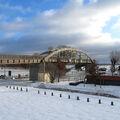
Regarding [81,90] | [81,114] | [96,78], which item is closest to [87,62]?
[96,78]

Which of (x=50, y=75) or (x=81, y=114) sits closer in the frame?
(x=81, y=114)

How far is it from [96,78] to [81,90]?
428 inches

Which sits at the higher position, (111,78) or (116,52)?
(116,52)

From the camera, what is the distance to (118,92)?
24.1 meters

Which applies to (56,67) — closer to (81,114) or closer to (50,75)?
→ (50,75)

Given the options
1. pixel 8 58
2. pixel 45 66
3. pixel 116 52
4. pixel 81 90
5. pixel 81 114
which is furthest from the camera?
pixel 116 52

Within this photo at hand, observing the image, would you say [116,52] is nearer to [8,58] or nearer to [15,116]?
[8,58]

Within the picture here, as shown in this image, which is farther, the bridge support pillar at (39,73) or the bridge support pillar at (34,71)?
the bridge support pillar at (34,71)

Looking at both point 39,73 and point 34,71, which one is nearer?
point 39,73

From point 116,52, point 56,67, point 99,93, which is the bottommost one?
point 99,93

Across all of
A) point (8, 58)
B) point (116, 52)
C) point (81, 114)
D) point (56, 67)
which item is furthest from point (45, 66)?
point (81, 114)

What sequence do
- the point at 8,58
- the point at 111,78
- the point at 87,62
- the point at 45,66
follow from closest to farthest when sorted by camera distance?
the point at 111,78
the point at 8,58
the point at 45,66
the point at 87,62

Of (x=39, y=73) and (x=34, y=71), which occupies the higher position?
(x=34, y=71)

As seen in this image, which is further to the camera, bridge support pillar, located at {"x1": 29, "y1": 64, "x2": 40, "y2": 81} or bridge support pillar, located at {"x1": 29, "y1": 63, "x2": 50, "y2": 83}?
bridge support pillar, located at {"x1": 29, "y1": 64, "x2": 40, "y2": 81}
